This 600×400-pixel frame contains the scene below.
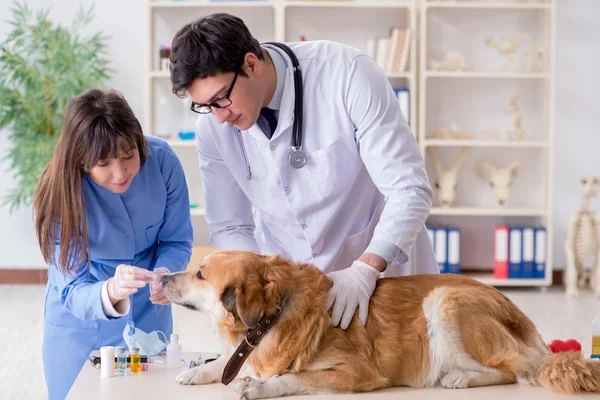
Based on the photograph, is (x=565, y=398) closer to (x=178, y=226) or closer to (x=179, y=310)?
(x=178, y=226)

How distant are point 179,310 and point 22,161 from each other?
5.33ft

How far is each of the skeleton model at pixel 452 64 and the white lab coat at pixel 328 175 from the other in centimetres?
378

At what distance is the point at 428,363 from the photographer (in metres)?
1.81

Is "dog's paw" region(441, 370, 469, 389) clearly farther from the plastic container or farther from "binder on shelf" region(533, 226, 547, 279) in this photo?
"binder on shelf" region(533, 226, 547, 279)

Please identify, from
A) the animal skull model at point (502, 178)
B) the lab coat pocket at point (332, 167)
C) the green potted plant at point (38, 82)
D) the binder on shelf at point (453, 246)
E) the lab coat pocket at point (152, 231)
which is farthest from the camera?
the animal skull model at point (502, 178)

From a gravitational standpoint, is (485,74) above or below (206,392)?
above

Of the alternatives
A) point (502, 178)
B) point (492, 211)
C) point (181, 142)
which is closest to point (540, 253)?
point (492, 211)

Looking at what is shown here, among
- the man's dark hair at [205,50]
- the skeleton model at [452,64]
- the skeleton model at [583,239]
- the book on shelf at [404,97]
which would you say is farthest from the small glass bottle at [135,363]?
the skeleton model at [583,239]

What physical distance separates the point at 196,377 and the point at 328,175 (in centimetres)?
66

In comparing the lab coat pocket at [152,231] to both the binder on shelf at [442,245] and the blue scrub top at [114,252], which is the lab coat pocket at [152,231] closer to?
the blue scrub top at [114,252]

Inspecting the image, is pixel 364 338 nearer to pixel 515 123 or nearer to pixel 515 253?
pixel 515 253

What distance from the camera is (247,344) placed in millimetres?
1761

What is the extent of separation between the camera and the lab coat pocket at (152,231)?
2.33m

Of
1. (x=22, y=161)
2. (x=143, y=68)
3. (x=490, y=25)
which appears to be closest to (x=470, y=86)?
(x=490, y=25)
